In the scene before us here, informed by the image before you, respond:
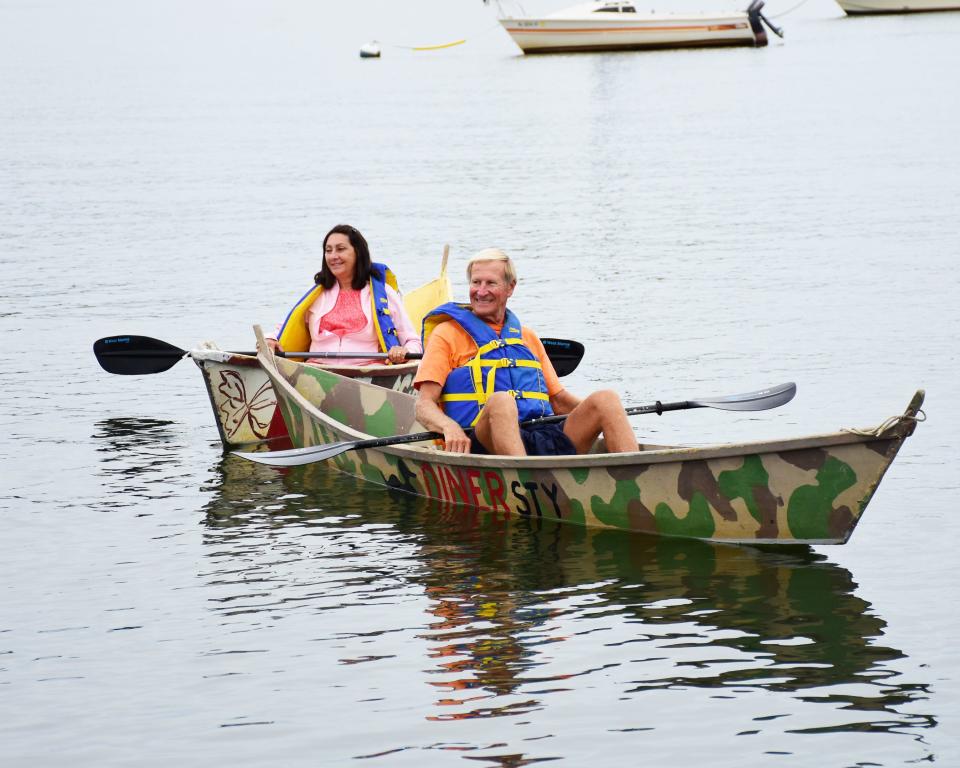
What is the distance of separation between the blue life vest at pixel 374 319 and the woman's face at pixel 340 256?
198 millimetres

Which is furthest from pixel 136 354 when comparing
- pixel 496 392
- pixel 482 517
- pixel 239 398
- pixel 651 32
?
pixel 651 32

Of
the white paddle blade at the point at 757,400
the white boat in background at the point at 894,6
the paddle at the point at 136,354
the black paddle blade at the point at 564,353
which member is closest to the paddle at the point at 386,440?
the white paddle blade at the point at 757,400

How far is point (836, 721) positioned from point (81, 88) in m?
61.3

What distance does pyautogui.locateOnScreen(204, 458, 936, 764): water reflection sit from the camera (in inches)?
259

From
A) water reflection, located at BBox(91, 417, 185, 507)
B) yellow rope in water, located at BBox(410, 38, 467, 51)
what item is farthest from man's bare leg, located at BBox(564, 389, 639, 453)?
yellow rope in water, located at BBox(410, 38, 467, 51)

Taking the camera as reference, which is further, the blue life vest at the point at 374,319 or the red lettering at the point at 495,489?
the blue life vest at the point at 374,319

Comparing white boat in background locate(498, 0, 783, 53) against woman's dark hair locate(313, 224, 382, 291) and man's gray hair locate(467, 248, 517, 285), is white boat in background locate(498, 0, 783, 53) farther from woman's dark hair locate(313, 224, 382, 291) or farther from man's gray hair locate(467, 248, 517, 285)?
man's gray hair locate(467, 248, 517, 285)

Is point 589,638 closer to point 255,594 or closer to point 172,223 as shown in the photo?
point 255,594

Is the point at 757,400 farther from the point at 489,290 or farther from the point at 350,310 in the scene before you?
the point at 350,310

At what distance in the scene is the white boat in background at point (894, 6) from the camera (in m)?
101

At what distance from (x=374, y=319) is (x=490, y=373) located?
2.69m

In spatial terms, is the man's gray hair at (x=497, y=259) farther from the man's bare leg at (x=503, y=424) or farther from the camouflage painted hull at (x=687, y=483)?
the camouflage painted hull at (x=687, y=483)

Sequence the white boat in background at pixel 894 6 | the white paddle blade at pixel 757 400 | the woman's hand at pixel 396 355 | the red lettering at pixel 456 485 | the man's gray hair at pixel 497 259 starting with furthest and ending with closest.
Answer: the white boat in background at pixel 894 6, the woman's hand at pixel 396 355, the white paddle blade at pixel 757 400, the red lettering at pixel 456 485, the man's gray hair at pixel 497 259

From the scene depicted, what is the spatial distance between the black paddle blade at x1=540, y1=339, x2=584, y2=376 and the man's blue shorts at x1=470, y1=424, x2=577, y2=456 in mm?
2905
